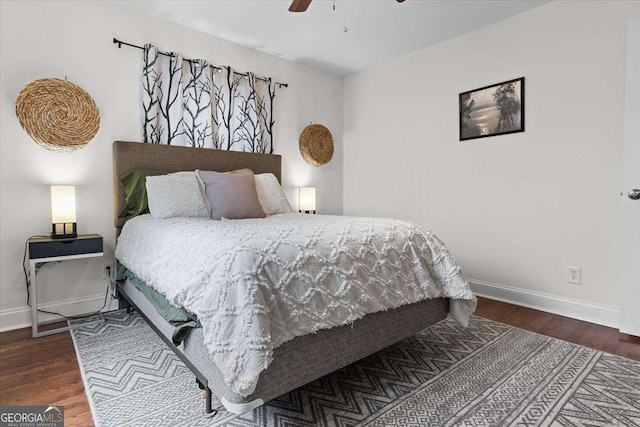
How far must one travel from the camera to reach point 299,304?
4.45ft

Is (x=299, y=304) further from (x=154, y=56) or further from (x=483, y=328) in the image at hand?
(x=154, y=56)

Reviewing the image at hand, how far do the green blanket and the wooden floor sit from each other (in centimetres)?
48

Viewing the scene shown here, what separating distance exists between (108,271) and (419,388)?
8.41 ft

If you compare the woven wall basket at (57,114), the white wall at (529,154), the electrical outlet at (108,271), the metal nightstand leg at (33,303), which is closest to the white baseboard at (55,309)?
the electrical outlet at (108,271)

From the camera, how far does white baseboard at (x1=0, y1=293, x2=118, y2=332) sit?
2387 mm

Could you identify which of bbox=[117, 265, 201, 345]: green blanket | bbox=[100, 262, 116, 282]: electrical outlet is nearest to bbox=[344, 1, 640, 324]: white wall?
bbox=[117, 265, 201, 345]: green blanket

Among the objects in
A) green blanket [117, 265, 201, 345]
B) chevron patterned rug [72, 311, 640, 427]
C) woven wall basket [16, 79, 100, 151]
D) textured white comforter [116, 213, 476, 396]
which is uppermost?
woven wall basket [16, 79, 100, 151]

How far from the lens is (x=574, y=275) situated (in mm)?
2635

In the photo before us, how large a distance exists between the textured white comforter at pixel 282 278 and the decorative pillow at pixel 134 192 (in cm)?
74

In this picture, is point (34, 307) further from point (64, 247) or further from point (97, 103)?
point (97, 103)

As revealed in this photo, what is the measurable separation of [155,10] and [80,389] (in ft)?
9.41

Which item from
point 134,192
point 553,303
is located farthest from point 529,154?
point 134,192

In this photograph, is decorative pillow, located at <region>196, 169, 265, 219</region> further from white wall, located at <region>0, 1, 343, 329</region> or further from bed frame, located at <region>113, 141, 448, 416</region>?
white wall, located at <region>0, 1, 343, 329</region>

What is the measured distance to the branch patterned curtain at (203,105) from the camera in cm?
298
